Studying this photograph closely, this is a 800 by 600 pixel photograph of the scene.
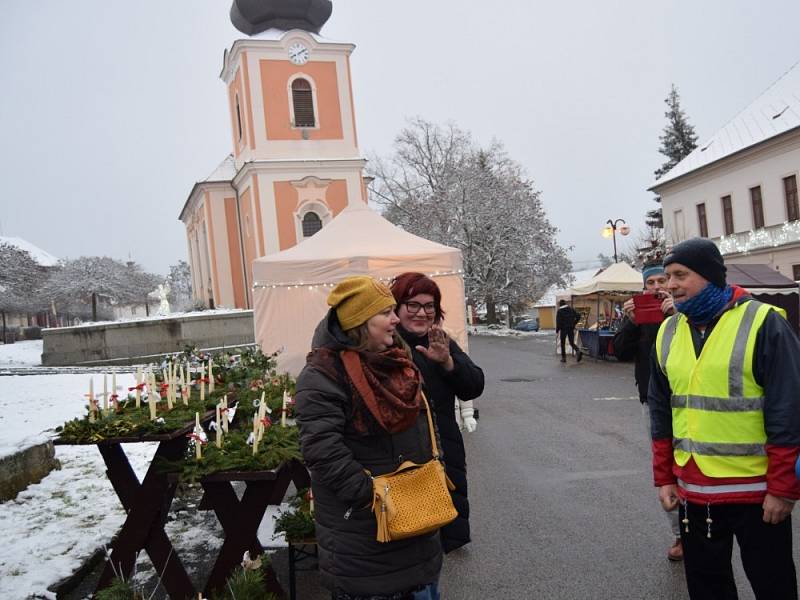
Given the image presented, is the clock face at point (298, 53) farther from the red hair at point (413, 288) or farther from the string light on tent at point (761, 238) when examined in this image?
the red hair at point (413, 288)

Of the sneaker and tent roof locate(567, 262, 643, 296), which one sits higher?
tent roof locate(567, 262, 643, 296)

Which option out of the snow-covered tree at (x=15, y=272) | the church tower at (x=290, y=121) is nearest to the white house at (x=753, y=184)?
the church tower at (x=290, y=121)

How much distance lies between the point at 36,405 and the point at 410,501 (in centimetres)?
917

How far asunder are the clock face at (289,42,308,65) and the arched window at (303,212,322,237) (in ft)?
21.3

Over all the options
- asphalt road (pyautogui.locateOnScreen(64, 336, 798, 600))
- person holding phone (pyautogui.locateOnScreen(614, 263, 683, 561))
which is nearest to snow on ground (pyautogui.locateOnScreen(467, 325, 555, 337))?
asphalt road (pyautogui.locateOnScreen(64, 336, 798, 600))

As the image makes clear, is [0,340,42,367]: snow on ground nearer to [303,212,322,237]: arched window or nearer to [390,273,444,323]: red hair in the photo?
[303,212,322,237]: arched window

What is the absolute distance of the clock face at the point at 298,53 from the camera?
28.8m

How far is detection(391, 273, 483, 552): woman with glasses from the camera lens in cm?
320

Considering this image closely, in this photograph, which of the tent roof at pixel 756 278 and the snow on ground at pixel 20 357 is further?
the snow on ground at pixel 20 357

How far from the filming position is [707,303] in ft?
9.25

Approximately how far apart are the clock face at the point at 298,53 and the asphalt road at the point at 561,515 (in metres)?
22.4

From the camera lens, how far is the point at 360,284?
2.55m

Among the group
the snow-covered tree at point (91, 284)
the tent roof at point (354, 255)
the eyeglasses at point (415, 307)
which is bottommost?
the eyeglasses at point (415, 307)

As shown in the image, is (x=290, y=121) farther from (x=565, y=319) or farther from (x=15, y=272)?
(x=565, y=319)
